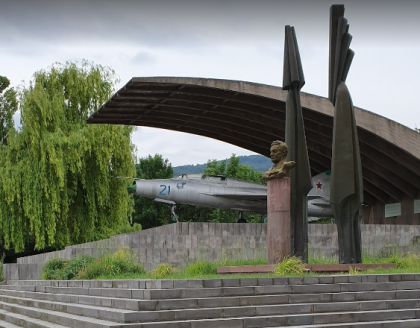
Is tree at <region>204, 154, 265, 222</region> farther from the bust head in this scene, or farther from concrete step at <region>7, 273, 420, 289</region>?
concrete step at <region>7, 273, 420, 289</region>

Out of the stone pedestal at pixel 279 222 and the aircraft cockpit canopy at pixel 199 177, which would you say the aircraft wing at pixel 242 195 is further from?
the stone pedestal at pixel 279 222

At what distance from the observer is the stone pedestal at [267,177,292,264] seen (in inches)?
596

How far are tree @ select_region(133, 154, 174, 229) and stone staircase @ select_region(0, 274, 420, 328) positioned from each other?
45.0 m

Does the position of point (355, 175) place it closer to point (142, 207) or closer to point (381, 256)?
point (381, 256)

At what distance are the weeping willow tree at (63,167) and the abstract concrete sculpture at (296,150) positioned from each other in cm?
1448

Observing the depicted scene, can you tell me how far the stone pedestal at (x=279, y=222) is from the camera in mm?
15133

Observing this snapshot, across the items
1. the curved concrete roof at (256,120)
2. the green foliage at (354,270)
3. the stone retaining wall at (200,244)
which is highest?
the curved concrete roof at (256,120)

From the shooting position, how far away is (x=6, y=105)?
160 ft

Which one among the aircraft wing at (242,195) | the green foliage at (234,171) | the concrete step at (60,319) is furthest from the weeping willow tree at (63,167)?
the green foliage at (234,171)

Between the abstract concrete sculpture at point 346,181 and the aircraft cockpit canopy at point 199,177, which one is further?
the aircraft cockpit canopy at point 199,177

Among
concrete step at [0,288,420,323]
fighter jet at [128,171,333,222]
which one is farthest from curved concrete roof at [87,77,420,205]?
concrete step at [0,288,420,323]

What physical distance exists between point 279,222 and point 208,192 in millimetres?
13949

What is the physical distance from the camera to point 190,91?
28.3 meters

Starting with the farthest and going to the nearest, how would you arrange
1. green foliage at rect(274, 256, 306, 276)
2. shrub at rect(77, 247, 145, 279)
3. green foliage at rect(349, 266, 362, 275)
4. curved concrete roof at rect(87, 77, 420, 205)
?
curved concrete roof at rect(87, 77, 420, 205) → shrub at rect(77, 247, 145, 279) → green foliage at rect(349, 266, 362, 275) → green foliage at rect(274, 256, 306, 276)
